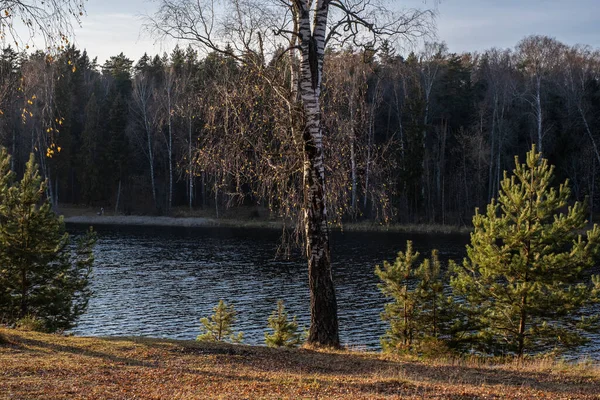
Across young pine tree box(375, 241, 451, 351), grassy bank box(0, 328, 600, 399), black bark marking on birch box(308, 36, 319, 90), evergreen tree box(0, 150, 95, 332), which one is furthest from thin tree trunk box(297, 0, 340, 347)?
evergreen tree box(0, 150, 95, 332)

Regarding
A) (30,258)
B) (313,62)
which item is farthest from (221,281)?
Result: (313,62)

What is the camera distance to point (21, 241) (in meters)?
16.0

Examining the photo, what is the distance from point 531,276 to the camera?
47.7ft

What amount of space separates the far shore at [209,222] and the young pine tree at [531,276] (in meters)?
35.6

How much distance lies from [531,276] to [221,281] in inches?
694

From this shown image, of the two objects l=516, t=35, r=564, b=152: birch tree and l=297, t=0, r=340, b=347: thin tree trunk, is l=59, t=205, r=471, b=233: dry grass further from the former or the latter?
l=297, t=0, r=340, b=347: thin tree trunk

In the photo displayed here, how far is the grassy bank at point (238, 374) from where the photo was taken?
24.7 feet

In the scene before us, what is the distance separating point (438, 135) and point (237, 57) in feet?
147

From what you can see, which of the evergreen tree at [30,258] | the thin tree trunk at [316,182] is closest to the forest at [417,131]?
the evergreen tree at [30,258]

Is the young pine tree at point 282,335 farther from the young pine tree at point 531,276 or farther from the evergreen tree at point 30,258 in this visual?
the evergreen tree at point 30,258

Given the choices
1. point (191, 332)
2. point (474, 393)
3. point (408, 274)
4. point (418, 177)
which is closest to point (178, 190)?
point (418, 177)

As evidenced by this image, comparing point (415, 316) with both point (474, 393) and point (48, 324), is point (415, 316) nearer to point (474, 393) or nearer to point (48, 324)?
point (474, 393)

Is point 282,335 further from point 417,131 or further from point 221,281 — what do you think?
point 417,131

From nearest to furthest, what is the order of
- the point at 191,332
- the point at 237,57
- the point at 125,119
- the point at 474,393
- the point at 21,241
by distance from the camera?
the point at 474,393 → the point at 237,57 → the point at 21,241 → the point at 191,332 → the point at 125,119
